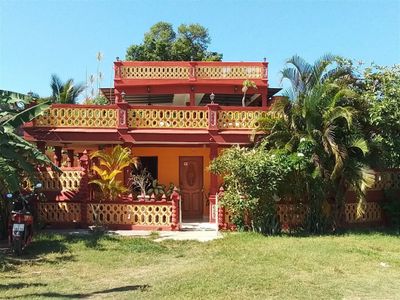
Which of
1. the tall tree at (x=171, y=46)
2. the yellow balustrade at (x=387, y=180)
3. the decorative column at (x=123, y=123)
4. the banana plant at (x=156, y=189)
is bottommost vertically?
the banana plant at (x=156, y=189)

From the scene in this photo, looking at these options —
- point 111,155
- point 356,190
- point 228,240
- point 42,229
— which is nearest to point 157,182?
point 111,155

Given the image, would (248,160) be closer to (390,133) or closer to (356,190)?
(356,190)

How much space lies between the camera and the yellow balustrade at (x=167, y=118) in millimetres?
13859

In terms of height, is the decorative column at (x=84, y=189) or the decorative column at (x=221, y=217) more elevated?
the decorative column at (x=84, y=189)

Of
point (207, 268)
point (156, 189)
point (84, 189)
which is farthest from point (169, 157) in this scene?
point (207, 268)

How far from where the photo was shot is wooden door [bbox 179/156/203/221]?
51.4ft

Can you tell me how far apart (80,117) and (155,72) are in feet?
17.1

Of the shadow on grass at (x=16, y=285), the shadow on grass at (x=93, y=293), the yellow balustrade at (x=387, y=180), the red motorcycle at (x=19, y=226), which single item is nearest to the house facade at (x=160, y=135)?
the yellow balustrade at (x=387, y=180)

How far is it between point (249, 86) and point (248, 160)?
23.4 feet

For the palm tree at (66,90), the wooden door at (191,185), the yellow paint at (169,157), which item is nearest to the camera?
the wooden door at (191,185)

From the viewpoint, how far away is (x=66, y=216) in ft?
40.7

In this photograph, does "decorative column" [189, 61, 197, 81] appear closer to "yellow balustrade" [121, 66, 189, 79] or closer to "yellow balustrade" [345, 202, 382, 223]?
"yellow balustrade" [121, 66, 189, 79]

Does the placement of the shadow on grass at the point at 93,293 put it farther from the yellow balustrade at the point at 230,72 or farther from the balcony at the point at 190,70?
the yellow balustrade at the point at 230,72

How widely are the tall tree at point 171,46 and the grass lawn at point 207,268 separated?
1994 centimetres
